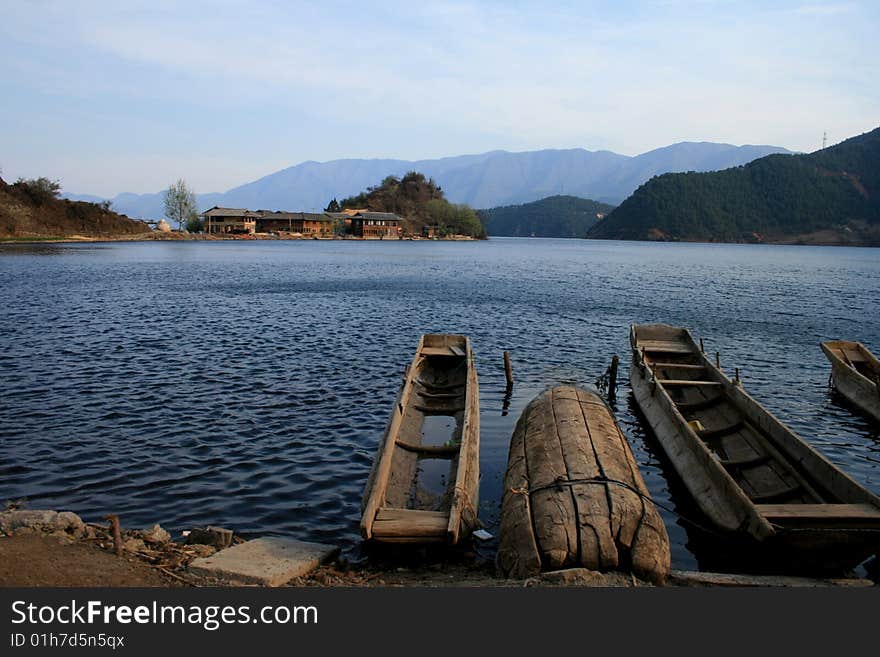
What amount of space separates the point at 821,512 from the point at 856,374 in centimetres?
1252

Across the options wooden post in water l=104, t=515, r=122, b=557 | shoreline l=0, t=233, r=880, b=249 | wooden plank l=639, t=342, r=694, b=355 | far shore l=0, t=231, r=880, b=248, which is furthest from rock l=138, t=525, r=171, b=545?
far shore l=0, t=231, r=880, b=248

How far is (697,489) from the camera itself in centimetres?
1067

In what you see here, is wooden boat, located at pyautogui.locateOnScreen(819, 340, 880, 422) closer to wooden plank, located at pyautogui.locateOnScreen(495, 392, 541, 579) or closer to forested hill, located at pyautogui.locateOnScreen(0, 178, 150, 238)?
wooden plank, located at pyautogui.locateOnScreen(495, 392, 541, 579)

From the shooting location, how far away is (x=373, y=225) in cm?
16300

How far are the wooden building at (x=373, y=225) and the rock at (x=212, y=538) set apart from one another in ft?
508

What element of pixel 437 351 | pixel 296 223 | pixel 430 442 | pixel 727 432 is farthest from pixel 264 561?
pixel 296 223

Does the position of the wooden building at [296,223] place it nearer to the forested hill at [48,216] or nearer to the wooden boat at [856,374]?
the forested hill at [48,216]

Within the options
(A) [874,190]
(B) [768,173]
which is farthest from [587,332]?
(B) [768,173]

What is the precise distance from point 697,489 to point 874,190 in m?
201

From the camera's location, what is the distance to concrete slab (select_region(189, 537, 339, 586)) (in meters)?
7.56

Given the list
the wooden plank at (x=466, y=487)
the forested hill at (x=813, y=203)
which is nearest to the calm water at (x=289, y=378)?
the wooden plank at (x=466, y=487)

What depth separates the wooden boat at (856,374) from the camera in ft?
57.9

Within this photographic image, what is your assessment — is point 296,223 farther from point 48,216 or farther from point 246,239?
point 48,216

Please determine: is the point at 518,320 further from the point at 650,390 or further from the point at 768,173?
the point at 768,173
